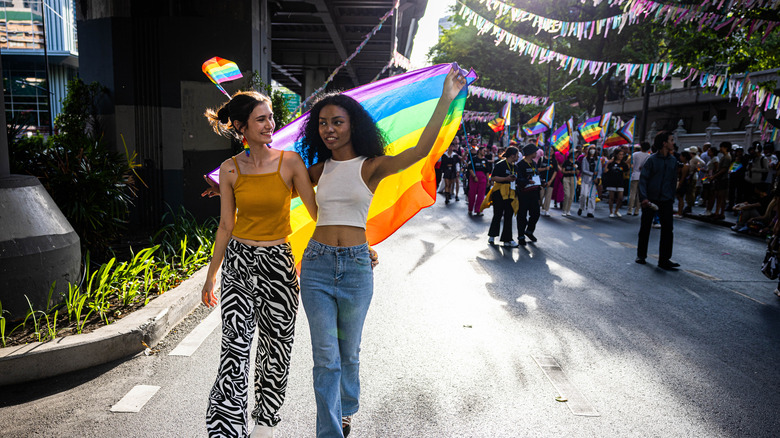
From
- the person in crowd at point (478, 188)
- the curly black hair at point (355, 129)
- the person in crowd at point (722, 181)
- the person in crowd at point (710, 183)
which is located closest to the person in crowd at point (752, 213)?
the person in crowd at point (722, 181)

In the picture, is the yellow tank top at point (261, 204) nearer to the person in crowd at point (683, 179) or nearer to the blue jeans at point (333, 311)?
the blue jeans at point (333, 311)

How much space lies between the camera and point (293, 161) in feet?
10.3

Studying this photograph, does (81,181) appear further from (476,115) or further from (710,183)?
(476,115)

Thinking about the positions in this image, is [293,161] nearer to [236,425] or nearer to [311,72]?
[236,425]

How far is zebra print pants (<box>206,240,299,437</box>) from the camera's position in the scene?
301 cm

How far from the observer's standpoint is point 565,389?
4109mm

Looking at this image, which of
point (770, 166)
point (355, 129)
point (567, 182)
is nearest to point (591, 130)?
point (567, 182)

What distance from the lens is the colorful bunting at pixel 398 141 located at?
12.9 feet

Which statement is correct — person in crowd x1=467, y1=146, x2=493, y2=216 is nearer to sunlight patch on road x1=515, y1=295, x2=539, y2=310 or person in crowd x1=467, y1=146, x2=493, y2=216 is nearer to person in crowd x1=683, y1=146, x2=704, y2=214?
person in crowd x1=683, y1=146, x2=704, y2=214

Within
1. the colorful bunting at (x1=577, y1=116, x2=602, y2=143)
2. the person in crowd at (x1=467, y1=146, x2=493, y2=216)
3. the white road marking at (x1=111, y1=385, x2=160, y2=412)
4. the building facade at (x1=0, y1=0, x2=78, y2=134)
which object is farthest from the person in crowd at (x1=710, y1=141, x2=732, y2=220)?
the building facade at (x1=0, y1=0, x2=78, y2=134)

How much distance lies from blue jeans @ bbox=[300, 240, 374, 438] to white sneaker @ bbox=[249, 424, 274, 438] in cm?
43

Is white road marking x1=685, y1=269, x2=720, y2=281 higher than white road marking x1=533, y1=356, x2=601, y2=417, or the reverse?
white road marking x1=533, y1=356, x2=601, y2=417

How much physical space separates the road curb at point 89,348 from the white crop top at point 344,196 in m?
2.50

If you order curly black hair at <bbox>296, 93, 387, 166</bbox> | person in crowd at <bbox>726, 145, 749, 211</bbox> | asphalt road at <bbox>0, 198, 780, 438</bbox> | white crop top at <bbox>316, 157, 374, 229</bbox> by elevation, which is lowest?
asphalt road at <bbox>0, 198, 780, 438</bbox>
